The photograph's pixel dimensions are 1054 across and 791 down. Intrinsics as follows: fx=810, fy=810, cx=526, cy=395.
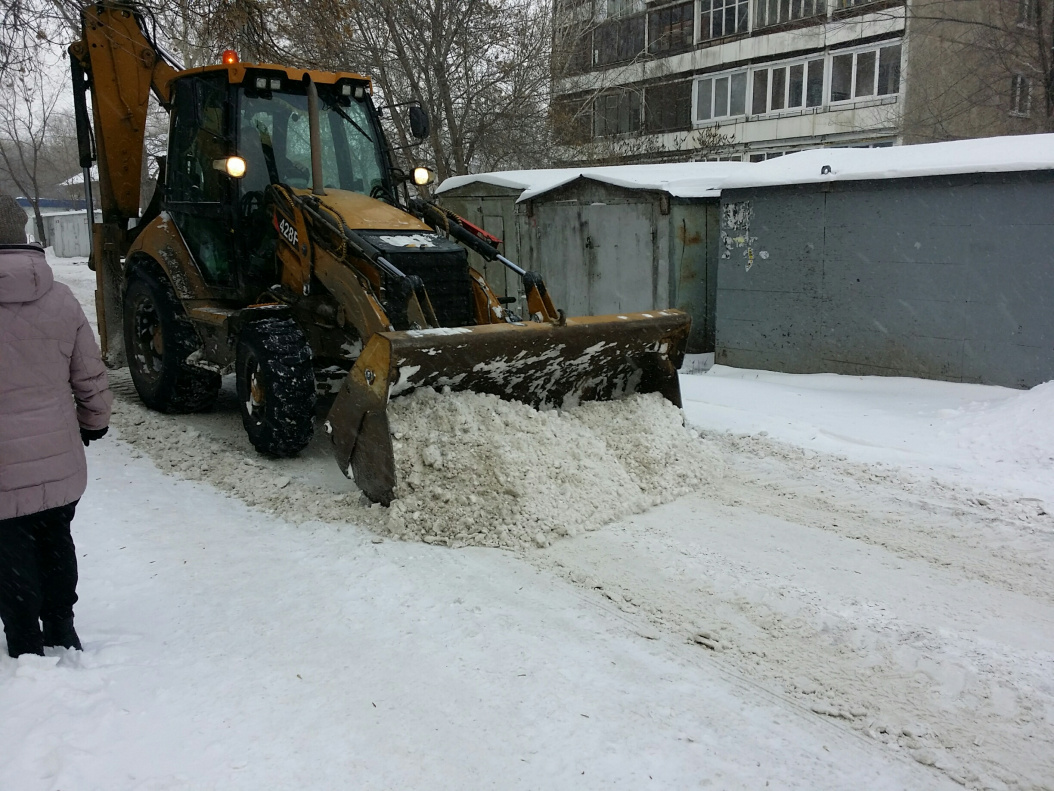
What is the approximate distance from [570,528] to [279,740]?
2.18 meters

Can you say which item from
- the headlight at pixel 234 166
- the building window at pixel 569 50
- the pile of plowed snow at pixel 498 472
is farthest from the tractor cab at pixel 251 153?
the building window at pixel 569 50

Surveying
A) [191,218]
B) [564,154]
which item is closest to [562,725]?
[191,218]

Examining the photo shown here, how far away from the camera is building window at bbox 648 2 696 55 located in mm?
29109

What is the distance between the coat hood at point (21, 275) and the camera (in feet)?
9.43

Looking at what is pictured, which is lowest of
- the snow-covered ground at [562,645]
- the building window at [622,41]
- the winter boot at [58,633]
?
the snow-covered ground at [562,645]

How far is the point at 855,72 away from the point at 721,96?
5.36 meters

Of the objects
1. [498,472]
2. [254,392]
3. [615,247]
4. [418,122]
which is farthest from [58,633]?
[615,247]

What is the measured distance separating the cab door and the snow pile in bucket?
2.70 m

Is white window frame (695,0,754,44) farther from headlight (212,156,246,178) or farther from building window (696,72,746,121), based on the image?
headlight (212,156,246,178)

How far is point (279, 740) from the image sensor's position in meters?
2.74

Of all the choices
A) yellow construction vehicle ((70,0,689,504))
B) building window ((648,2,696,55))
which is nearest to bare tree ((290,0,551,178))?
yellow construction vehicle ((70,0,689,504))

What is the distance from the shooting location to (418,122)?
6.42 m

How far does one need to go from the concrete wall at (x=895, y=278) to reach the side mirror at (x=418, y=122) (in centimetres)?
435

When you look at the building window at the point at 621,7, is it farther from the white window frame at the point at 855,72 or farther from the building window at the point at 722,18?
the white window frame at the point at 855,72
